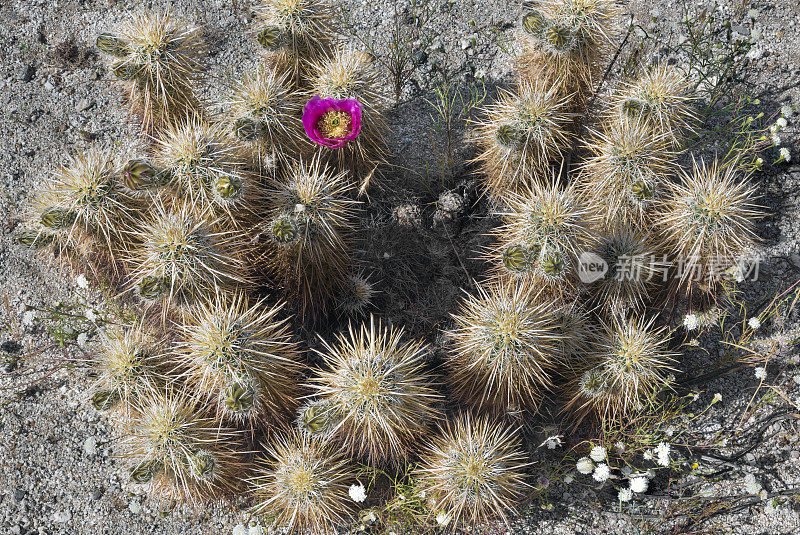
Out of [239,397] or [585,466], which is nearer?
[239,397]

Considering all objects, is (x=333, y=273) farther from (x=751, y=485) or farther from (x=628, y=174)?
(x=751, y=485)

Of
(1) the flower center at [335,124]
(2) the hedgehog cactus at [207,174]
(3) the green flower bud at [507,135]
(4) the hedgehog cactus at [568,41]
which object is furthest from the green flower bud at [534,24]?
(2) the hedgehog cactus at [207,174]

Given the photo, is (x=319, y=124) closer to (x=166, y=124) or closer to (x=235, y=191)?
(x=235, y=191)

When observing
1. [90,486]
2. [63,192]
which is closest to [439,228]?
[63,192]

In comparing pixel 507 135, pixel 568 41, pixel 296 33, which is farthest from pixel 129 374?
pixel 568 41

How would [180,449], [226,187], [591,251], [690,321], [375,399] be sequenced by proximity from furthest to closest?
[690,321] < [591,251] < [226,187] < [180,449] < [375,399]

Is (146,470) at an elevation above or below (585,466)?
below
